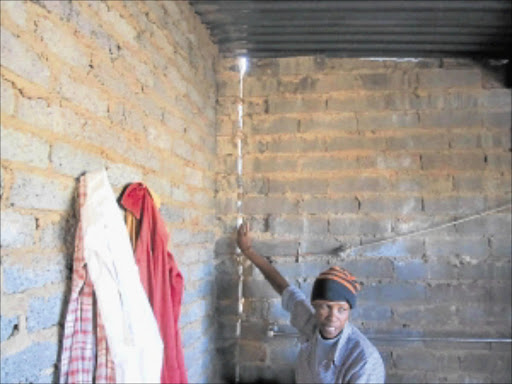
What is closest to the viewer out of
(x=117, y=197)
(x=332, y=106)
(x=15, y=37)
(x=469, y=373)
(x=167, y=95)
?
(x=15, y=37)

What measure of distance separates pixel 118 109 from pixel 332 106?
5.89 ft

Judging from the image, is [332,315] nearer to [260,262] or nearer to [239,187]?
[260,262]

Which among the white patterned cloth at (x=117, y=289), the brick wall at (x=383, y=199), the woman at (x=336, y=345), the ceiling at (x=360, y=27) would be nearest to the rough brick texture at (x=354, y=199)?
the brick wall at (x=383, y=199)

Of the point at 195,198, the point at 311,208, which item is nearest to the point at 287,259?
the point at 311,208

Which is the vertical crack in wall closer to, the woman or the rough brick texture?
the rough brick texture

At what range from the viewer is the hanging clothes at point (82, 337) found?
4.65 ft

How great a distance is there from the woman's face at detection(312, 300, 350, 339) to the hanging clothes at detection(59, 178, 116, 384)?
39.7 inches

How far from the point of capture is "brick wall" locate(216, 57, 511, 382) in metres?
3.02

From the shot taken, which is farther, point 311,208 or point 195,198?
point 311,208

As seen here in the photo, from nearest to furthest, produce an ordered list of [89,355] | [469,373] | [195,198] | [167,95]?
[89,355]
[167,95]
[195,198]
[469,373]

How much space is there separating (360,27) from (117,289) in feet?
7.06

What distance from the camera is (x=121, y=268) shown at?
1.46 metres

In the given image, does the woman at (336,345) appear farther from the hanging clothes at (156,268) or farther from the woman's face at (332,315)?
the hanging clothes at (156,268)

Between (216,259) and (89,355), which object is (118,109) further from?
(216,259)
